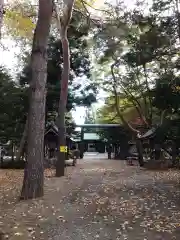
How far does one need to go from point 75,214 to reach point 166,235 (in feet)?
7.57

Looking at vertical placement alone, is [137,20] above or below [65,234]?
above

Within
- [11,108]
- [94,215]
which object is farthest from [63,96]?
[94,215]

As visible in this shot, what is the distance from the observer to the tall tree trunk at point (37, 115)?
9.46 metres

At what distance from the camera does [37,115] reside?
9609mm

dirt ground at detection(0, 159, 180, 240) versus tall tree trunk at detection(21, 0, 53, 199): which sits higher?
tall tree trunk at detection(21, 0, 53, 199)

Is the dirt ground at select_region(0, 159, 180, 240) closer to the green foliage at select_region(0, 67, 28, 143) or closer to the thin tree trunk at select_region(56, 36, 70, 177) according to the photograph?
the thin tree trunk at select_region(56, 36, 70, 177)

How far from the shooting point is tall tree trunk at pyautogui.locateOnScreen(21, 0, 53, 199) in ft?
31.0

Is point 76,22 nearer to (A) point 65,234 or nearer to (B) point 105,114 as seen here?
(A) point 65,234

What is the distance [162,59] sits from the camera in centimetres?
1853

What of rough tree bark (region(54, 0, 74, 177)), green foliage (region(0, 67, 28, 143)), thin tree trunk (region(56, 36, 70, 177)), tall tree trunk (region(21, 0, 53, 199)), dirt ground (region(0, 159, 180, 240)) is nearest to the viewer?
dirt ground (region(0, 159, 180, 240))

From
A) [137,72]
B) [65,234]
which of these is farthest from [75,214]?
[137,72]

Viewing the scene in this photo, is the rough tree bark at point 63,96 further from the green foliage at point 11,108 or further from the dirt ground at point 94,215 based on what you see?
the dirt ground at point 94,215

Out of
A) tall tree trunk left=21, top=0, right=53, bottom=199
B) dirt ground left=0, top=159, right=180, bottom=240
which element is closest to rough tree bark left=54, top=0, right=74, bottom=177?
dirt ground left=0, top=159, right=180, bottom=240

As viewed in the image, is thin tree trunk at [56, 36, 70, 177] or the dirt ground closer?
the dirt ground
